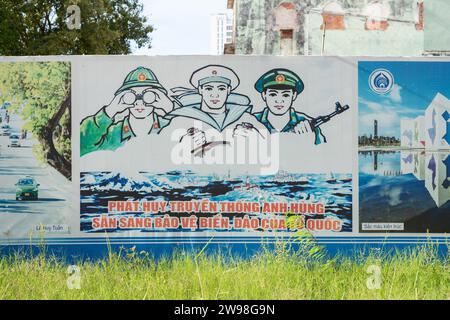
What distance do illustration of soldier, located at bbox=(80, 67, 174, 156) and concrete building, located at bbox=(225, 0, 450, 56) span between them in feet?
59.3

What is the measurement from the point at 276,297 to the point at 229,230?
1.41 metres

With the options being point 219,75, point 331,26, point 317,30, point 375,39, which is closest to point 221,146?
point 219,75

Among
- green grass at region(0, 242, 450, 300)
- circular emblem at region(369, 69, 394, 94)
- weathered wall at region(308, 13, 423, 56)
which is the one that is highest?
weathered wall at region(308, 13, 423, 56)

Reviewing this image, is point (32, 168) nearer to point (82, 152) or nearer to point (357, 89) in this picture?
point (82, 152)

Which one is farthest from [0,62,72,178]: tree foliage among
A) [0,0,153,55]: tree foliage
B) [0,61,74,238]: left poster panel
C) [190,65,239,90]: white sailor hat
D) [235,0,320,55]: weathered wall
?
[0,0,153,55]: tree foliage

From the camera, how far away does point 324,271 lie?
24.0 feet

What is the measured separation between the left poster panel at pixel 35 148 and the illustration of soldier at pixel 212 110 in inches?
47.3

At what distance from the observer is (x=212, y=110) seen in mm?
7625

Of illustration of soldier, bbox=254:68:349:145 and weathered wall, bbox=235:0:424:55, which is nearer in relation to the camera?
illustration of soldier, bbox=254:68:349:145

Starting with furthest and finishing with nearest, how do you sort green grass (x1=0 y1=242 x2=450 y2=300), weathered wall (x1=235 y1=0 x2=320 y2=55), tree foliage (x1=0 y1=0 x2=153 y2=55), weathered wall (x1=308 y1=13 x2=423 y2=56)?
tree foliage (x1=0 y1=0 x2=153 y2=55)
weathered wall (x1=235 y1=0 x2=320 y2=55)
weathered wall (x1=308 y1=13 x2=423 y2=56)
green grass (x1=0 y1=242 x2=450 y2=300)

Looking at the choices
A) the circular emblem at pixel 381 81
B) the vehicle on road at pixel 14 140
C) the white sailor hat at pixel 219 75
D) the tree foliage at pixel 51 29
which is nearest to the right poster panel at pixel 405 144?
the circular emblem at pixel 381 81

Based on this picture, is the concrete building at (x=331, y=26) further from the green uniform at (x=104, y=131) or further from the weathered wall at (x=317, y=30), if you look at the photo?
the green uniform at (x=104, y=131)

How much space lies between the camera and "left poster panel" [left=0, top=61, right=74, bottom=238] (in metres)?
7.63

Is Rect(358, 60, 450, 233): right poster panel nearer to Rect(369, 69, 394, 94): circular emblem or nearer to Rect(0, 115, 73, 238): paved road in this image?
Rect(369, 69, 394, 94): circular emblem
